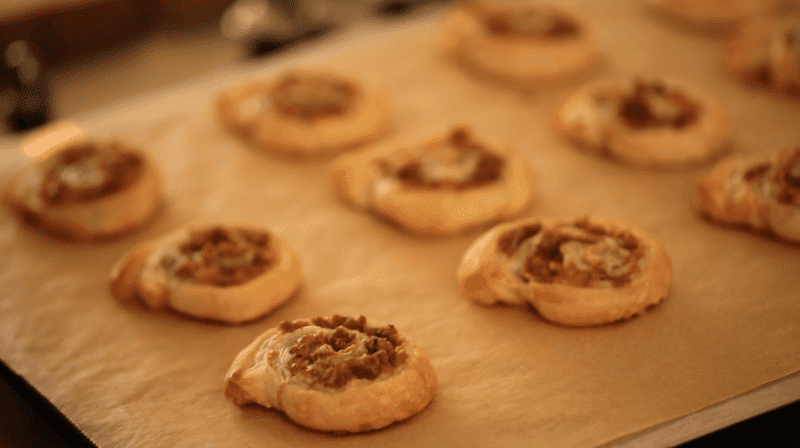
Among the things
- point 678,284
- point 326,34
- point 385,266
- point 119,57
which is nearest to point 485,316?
point 385,266

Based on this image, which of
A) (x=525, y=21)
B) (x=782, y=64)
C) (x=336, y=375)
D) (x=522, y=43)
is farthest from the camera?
(x=525, y=21)

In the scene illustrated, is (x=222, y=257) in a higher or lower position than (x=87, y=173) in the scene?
lower

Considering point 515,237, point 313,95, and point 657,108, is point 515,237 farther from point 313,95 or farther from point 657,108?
point 313,95

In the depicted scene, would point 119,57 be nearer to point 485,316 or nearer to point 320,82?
point 320,82

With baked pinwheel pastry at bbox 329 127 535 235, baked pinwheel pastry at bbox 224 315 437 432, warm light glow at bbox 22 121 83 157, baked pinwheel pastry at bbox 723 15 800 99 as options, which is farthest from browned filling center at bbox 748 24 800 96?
warm light glow at bbox 22 121 83 157

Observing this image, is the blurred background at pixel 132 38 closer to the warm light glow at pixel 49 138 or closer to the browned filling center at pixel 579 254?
the warm light glow at pixel 49 138

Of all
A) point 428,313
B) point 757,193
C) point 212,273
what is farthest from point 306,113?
point 757,193

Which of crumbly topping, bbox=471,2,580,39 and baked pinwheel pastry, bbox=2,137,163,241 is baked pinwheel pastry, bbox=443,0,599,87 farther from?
baked pinwheel pastry, bbox=2,137,163,241
